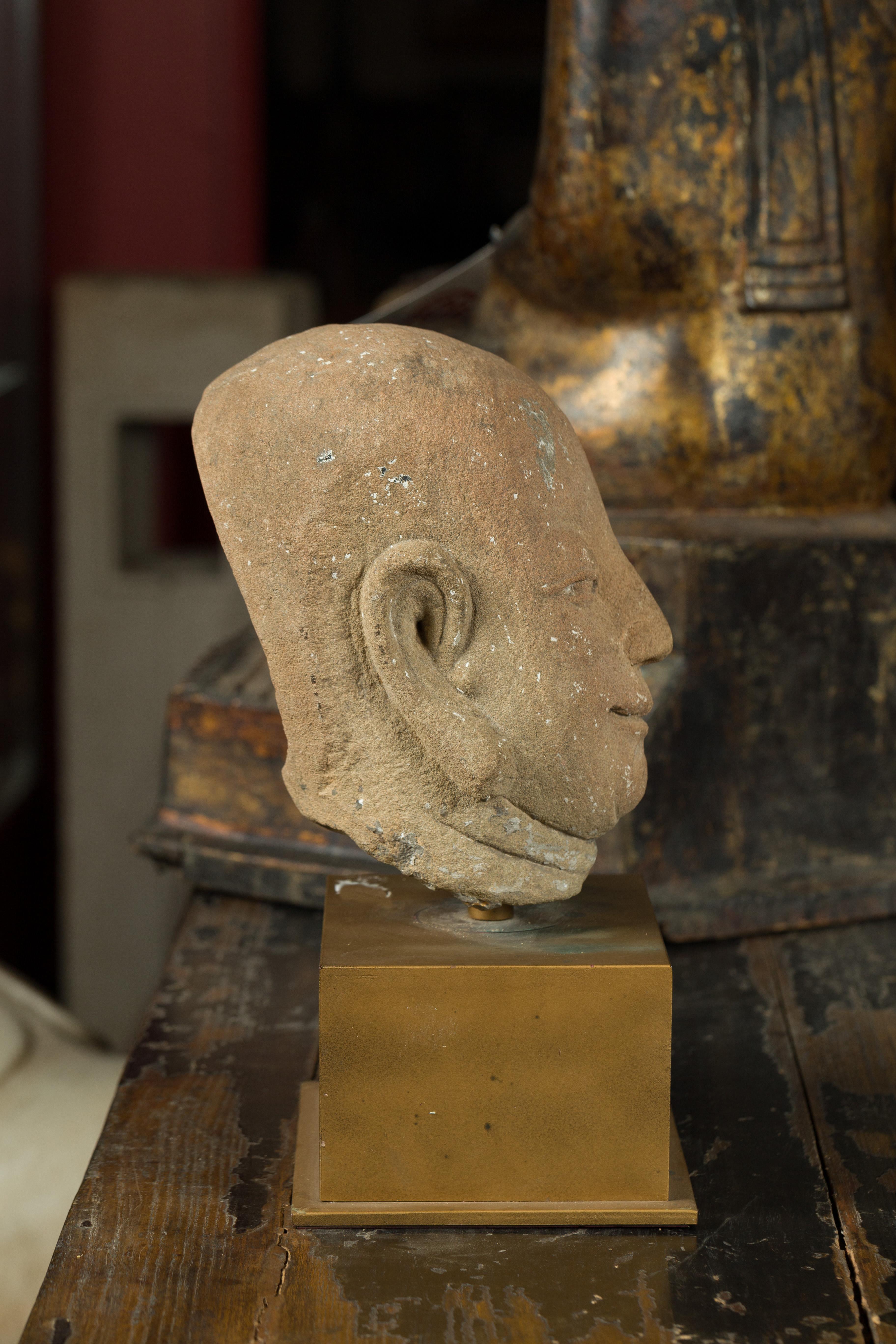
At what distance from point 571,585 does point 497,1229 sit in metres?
0.60

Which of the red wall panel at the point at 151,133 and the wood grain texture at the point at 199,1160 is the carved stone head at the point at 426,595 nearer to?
the wood grain texture at the point at 199,1160

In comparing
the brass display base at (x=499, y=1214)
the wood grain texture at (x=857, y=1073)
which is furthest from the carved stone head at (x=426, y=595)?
the wood grain texture at (x=857, y=1073)

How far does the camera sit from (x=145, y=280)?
3.44 metres

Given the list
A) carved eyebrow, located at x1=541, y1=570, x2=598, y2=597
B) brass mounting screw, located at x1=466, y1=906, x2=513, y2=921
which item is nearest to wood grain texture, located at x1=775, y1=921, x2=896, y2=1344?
brass mounting screw, located at x1=466, y1=906, x2=513, y2=921

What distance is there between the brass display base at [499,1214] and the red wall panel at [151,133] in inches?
116

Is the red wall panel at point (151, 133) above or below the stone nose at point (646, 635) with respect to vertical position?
below

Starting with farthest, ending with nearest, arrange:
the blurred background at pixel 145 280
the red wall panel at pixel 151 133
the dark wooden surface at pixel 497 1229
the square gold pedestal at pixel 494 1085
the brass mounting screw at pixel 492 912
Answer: the red wall panel at pixel 151 133 < the blurred background at pixel 145 280 < the brass mounting screw at pixel 492 912 < the square gold pedestal at pixel 494 1085 < the dark wooden surface at pixel 497 1229

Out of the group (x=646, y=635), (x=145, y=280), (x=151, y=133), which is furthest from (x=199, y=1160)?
(x=151, y=133)

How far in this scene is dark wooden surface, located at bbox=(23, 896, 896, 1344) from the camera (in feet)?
4.07

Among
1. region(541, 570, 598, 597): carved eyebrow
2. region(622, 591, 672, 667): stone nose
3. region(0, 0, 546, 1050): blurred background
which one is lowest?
region(0, 0, 546, 1050): blurred background

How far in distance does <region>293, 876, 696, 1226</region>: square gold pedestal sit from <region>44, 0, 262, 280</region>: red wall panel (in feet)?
9.44

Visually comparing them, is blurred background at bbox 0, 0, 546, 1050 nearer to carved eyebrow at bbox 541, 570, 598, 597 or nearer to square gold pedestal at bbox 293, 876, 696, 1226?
square gold pedestal at bbox 293, 876, 696, 1226

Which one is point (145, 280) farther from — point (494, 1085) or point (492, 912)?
point (494, 1085)

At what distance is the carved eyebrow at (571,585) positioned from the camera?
4.32 ft
